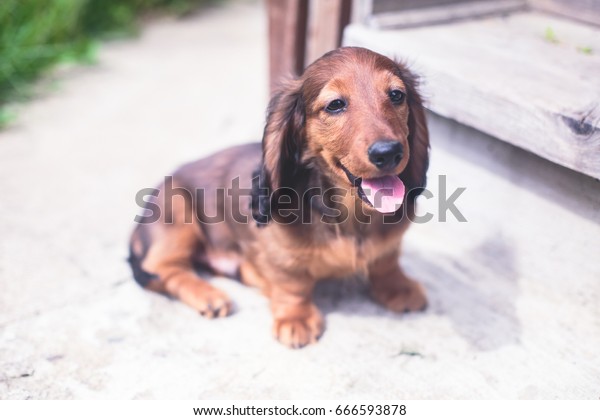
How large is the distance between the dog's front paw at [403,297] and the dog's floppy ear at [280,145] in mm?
612

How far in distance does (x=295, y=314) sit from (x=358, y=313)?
0.87 feet

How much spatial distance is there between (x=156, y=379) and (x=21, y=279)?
882 millimetres

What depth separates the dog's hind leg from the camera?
2453 mm

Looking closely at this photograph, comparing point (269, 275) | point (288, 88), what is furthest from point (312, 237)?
point (288, 88)

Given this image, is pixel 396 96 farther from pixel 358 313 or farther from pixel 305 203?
pixel 358 313

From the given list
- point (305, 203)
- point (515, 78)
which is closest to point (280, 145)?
point (305, 203)

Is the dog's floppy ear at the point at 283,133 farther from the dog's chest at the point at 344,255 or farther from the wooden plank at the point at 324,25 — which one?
the wooden plank at the point at 324,25

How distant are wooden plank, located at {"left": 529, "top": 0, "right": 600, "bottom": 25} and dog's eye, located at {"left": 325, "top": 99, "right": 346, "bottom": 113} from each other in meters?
1.70

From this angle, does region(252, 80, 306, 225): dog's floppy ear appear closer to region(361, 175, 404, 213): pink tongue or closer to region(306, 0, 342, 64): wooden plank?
region(361, 175, 404, 213): pink tongue

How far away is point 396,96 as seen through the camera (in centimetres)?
201

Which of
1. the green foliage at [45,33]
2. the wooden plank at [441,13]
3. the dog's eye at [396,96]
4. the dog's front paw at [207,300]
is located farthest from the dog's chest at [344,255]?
the green foliage at [45,33]

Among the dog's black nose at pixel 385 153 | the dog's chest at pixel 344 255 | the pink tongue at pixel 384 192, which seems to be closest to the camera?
the dog's black nose at pixel 385 153

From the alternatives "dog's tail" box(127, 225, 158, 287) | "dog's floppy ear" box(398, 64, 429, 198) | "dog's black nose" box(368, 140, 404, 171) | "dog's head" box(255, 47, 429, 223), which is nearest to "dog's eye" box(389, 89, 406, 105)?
"dog's head" box(255, 47, 429, 223)

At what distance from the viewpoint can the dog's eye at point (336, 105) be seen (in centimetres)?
197
